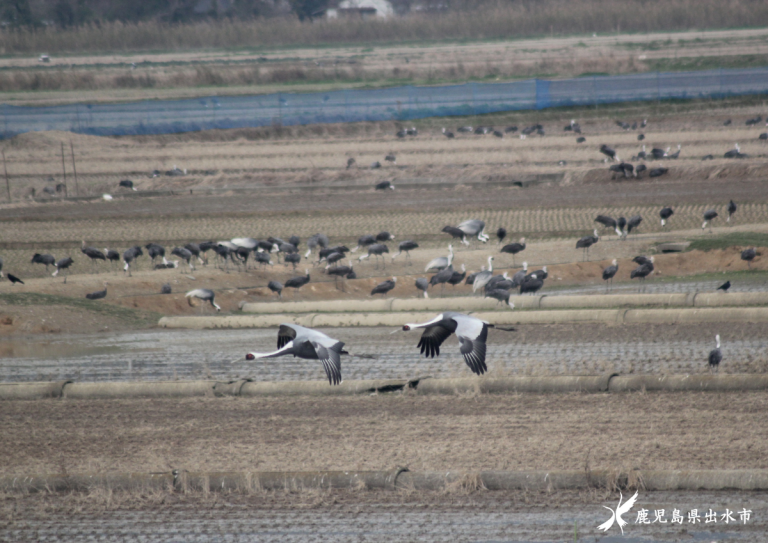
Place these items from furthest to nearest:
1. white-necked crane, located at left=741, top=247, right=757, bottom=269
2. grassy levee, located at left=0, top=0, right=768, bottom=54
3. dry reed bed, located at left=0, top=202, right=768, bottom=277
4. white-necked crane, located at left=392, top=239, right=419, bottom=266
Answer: grassy levee, located at left=0, top=0, right=768, bottom=54, dry reed bed, located at left=0, top=202, right=768, bottom=277, white-necked crane, located at left=392, top=239, right=419, bottom=266, white-necked crane, located at left=741, top=247, right=757, bottom=269

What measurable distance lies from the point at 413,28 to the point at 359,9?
15.0 meters

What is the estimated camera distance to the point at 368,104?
176ft

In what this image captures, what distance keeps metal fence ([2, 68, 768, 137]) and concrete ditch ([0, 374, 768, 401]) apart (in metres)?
38.0

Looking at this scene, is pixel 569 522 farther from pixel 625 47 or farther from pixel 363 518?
pixel 625 47

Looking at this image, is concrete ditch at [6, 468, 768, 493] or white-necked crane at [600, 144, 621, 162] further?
white-necked crane at [600, 144, 621, 162]

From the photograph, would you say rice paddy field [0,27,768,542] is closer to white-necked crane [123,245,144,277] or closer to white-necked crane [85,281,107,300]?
white-necked crane [85,281,107,300]

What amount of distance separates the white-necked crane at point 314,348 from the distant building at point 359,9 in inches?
4174

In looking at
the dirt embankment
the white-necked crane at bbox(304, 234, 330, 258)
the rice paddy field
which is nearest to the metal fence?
the rice paddy field

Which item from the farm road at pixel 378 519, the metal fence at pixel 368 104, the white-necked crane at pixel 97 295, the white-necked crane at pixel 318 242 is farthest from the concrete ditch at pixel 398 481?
the metal fence at pixel 368 104

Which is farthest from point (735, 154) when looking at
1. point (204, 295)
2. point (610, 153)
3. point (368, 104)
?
point (368, 104)

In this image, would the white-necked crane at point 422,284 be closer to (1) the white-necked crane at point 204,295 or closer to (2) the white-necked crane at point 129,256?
(1) the white-necked crane at point 204,295

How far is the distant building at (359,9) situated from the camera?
114500mm

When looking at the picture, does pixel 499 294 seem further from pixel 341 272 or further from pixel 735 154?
pixel 735 154

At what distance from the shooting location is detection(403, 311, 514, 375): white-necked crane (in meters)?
9.83
